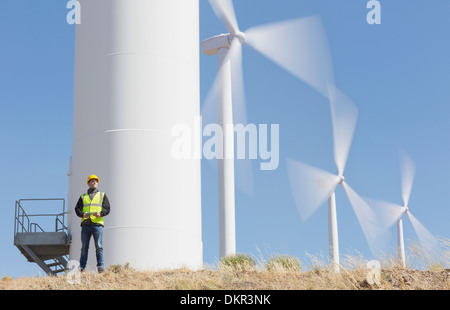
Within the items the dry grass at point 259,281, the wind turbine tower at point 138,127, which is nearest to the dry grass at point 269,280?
the dry grass at point 259,281

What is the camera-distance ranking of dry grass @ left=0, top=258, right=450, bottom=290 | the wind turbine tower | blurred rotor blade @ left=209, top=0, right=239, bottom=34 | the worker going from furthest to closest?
blurred rotor blade @ left=209, top=0, right=239, bottom=34
the wind turbine tower
the worker
dry grass @ left=0, top=258, right=450, bottom=290

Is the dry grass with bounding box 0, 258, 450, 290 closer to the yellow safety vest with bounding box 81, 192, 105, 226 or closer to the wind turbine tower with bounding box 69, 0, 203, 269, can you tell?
the yellow safety vest with bounding box 81, 192, 105, 226

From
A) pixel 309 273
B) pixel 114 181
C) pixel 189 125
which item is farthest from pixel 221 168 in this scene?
pixel 309 273

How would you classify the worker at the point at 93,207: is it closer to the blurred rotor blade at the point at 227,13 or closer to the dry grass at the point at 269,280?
the dry grass at the point at 269,280

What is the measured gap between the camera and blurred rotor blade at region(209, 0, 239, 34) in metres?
30.3

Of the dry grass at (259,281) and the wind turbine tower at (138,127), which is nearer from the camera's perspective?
the dry grass at (259,281)

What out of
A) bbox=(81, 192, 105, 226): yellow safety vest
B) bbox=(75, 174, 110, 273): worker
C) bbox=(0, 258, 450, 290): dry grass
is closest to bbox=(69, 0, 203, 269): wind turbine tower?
bbox=(75, 174, 110, 273): worker

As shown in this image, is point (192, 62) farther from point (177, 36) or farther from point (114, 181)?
point (114, 181)

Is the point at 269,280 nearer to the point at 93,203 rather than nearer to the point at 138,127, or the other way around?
the point at 93,203

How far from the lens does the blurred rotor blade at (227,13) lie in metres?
30.3

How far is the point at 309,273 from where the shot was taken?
15359 mm
